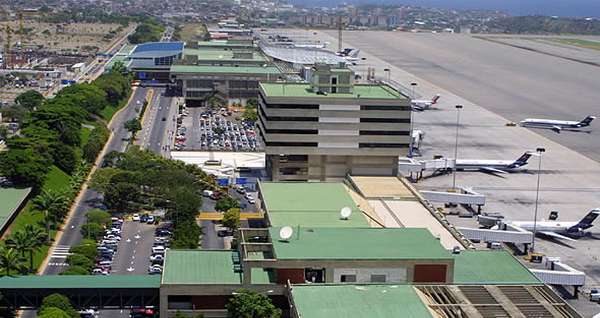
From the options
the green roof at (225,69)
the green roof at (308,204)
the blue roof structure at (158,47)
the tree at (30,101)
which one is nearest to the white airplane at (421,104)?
the green roof at (225,69)

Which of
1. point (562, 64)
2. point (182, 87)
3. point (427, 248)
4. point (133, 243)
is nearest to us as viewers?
point (427, 248)

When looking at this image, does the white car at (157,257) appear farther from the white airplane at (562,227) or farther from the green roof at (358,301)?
the white airplane at (562,227)

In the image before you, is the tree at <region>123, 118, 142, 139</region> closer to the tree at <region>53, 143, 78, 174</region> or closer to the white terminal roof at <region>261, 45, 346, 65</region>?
the tree at <region>53, 143, 78, 174</region>

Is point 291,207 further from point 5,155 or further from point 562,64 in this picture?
point 562,64

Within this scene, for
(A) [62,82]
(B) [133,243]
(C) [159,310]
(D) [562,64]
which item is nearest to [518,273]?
(C) [159,310]

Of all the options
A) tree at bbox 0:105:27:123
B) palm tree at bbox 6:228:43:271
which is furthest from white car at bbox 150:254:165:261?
tree at bbox 0:105:27:123

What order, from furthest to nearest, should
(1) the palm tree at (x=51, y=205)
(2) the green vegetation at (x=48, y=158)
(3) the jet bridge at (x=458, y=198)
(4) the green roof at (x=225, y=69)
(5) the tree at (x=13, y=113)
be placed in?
(4) the green roof at (x=225, y=69)
(5) the tree at (x=13, y=113)
(3) the jet bridge at (x=458, y=198)
(1) the palm tree at (x=51, y=205)
(2) the green vegetation at (x=48, y=158)
